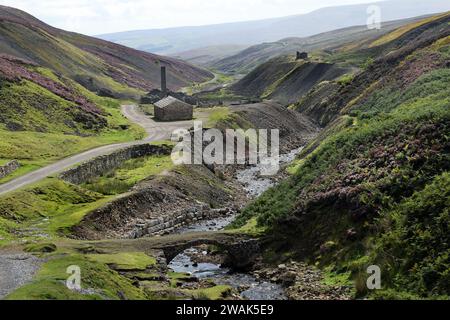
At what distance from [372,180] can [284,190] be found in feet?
40.4

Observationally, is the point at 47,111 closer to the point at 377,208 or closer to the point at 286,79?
the point at 377,208

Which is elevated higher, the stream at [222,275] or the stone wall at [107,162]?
the stone wall at [107,162]

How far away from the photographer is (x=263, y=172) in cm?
8156

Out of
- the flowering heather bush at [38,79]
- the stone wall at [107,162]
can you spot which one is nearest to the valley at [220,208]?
the stone wall at [107,162]

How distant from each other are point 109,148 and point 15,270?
46.0 m

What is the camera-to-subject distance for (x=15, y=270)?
3291cm

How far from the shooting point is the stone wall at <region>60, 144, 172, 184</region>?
64250mm

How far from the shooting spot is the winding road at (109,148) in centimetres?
5791

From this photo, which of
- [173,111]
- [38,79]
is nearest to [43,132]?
[38,79]

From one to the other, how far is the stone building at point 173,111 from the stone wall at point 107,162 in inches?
1020

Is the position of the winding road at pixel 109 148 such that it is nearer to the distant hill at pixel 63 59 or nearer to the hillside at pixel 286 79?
the distant hill at pixel 63 59

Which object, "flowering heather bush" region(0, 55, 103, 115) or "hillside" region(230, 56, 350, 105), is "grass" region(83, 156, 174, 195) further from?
"hillside" region(230, 56, 350, 105)

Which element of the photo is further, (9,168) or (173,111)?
(173,111)

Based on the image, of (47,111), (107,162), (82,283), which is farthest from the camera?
(47,111)
